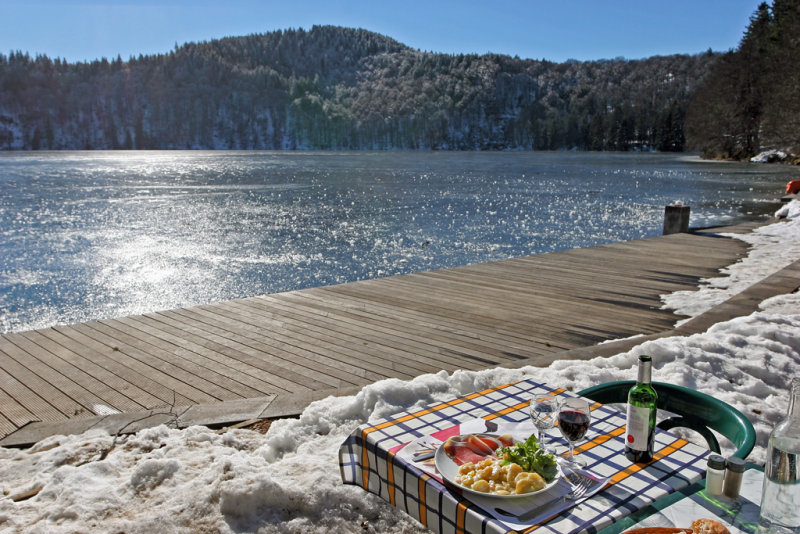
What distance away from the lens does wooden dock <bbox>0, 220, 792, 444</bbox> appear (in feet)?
13.6

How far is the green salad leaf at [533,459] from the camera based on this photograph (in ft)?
5.65

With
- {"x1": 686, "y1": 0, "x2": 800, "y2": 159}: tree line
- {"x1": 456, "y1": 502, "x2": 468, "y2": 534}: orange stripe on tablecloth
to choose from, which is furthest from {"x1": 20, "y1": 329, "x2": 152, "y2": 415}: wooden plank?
{"x1": 686, "y1": 0, "x2": 800, "y2": 159}: tree line

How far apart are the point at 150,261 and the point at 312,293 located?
972 centimetres

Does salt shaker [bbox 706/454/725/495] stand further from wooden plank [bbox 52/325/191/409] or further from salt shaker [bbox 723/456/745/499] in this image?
wooden plank [bbox 52/325/191/409]

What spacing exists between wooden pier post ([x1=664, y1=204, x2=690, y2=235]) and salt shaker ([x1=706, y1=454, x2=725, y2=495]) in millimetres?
10584

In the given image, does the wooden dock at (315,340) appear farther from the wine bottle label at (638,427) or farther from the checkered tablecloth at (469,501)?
the wine bottle label at (638,427)

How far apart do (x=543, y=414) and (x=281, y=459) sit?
1777mm

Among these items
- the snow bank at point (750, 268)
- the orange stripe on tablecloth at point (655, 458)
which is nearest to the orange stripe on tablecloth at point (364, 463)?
the orange stripe on tablecloth at point (655, 458)

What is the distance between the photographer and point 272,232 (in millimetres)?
19438

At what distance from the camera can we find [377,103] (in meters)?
185

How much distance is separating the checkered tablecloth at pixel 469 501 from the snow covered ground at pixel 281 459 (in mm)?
619

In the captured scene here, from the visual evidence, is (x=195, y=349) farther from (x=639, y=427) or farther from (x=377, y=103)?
(x=377, y=103)

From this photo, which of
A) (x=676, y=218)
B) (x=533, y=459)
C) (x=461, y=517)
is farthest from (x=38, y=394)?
(x=676, y=218)

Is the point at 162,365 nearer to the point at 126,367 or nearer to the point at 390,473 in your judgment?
the point at 126,367
